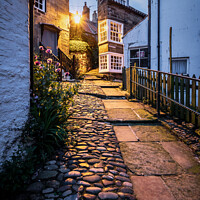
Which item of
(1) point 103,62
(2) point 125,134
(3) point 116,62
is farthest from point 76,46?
(2) point 125,134

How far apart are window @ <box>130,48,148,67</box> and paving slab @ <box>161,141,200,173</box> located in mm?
8029

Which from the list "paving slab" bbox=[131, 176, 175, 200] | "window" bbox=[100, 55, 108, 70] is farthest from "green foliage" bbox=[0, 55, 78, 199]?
"window" bbox=[100, 55, 108, 70]

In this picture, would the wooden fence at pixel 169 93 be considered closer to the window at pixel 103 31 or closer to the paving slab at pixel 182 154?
the paving slab at pixel 182 154

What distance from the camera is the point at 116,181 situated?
83.0 inches

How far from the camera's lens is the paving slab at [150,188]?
1.87m

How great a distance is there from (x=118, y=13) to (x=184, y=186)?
16.0 metres

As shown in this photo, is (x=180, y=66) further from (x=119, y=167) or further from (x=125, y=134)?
(x=119, y=167)

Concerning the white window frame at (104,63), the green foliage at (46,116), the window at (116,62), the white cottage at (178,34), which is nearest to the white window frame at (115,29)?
the window at (116,62)

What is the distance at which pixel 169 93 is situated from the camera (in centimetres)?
470

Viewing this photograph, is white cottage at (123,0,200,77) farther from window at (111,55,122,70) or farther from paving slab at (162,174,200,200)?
paving slab at (162,174,200,200)

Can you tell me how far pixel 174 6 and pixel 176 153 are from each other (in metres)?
8.56

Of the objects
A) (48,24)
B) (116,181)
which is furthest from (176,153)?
(48,24)

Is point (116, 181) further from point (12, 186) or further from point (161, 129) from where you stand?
point (161, 129)

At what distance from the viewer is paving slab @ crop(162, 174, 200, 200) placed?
1894mm
